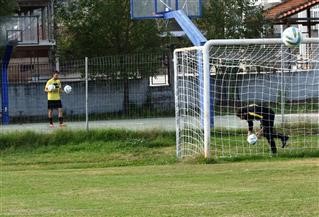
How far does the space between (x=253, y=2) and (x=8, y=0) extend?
12.4m

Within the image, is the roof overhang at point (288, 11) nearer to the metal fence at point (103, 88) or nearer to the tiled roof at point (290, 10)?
the tiled roof at point (290, 10)

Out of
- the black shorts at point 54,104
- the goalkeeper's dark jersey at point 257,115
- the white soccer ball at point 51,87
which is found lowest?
the goalkeeper's dark jersey at point 257,115

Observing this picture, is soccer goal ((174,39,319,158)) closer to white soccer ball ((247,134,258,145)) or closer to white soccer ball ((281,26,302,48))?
white soccer ball ((247,134,258,145))

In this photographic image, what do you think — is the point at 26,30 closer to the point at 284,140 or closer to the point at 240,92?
the point at 240,92

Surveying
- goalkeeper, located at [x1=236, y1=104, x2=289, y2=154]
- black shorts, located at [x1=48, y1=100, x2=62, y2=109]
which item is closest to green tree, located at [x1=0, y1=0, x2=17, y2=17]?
black shorts, located at [x1=48, y1=100, x2=62, y2=109]

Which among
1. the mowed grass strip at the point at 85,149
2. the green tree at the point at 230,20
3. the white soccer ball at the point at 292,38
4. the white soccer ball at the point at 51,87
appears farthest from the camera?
the green tree at the point at 230,20

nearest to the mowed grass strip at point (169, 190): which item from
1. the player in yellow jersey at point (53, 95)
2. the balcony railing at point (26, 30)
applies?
the player in yellow jersey at point (53, 95)

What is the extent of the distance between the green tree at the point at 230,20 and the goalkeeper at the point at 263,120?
15.1 m

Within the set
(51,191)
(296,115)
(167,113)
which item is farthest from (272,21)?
(51,191)

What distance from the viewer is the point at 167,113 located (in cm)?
2528

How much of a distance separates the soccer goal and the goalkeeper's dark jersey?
491 mm

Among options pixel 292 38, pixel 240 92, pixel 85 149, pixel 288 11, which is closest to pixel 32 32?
pixel 288 11

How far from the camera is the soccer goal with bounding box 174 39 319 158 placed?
16.5 metres

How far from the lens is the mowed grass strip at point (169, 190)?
8.59m
